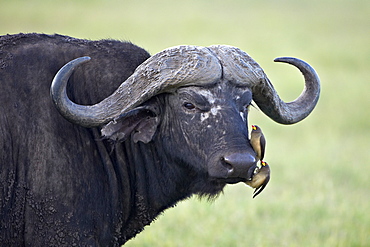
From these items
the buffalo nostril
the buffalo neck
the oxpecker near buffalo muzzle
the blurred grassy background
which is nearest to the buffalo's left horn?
the buffalo neck

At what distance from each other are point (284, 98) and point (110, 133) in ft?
41.1

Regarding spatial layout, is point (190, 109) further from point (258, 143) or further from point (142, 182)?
point (142, 182)

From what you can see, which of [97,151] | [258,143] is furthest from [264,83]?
[97,151]

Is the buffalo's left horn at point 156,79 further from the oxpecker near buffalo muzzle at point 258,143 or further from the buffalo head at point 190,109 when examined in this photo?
the oxpecker near buffalo muzzle at point 258,143

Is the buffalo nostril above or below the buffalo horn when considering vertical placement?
below

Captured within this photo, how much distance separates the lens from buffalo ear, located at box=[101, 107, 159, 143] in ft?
15.8

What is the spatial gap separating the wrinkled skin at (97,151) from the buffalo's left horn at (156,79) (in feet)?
0.38

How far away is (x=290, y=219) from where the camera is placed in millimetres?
8461

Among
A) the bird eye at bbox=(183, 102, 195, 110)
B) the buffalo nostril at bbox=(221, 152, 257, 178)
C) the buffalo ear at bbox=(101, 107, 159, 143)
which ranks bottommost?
the buffalo nostril at bbox=(221, 152, 257, 178)

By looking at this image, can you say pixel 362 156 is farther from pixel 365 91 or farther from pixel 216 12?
pixel 216 12

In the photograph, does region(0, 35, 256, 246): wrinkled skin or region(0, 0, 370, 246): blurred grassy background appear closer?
region(0, 35, 256, 246): wrinkled skin

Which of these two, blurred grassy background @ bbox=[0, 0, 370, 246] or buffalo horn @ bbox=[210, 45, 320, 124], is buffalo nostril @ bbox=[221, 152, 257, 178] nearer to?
buffalo horn @ bbox=[210, 45, 320, 124]

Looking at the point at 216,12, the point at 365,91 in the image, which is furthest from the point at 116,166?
the point at 216,12

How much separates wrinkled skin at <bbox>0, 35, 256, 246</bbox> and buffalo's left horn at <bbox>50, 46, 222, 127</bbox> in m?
0.11
